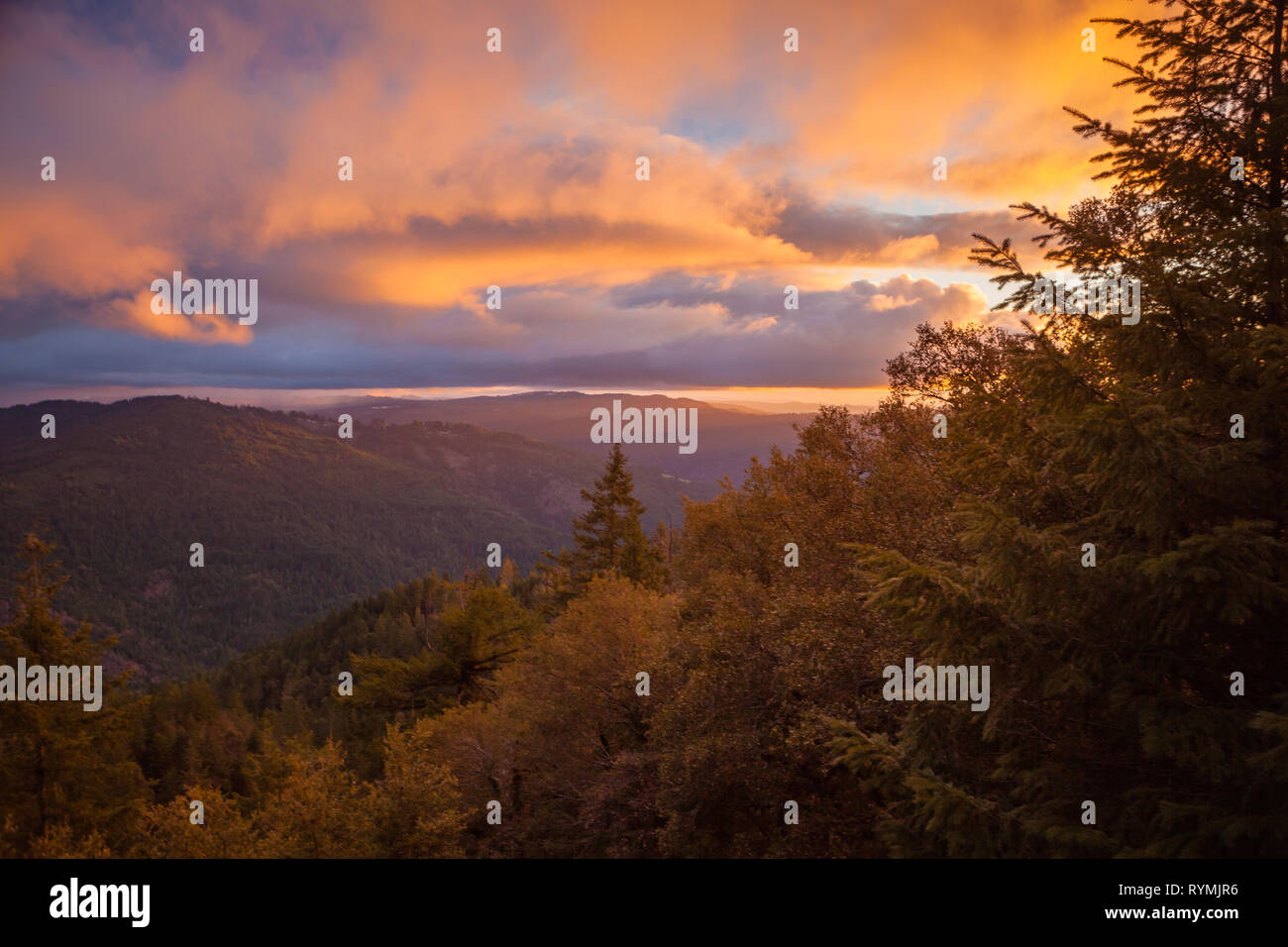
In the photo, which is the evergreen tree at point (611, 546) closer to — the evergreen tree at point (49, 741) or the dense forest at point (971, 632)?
the dense forest at point (971, 632)

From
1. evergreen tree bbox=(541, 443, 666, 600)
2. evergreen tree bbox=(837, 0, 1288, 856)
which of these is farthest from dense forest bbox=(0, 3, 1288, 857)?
evergreen tree bbox=(541, 443, 666, 600)

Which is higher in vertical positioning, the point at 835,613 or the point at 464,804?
the point at 835,613

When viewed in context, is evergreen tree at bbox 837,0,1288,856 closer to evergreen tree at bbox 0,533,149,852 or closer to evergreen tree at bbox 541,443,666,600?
evergreen tree at bbox 0,533,149,852

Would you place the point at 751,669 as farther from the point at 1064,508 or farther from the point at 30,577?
the point at 30,577

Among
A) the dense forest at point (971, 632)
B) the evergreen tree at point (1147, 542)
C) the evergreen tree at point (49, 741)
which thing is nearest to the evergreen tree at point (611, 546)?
the dense forest at point (971, 632)

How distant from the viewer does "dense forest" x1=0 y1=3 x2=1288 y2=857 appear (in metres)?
6.40

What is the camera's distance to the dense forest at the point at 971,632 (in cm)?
640

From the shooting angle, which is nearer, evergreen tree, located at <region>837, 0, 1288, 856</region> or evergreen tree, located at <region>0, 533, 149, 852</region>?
evergreen tree, located at <region>837, 0, 1288, 856</region>

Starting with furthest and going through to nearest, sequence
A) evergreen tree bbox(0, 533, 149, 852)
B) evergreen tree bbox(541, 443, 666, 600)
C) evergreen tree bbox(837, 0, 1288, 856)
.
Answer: evergreen tree bbox(541, 443, 666, 600), evergreen tree bbox(0, 533, 149, 852), evergreen tree bbox(837, 0, 1288, 856)
